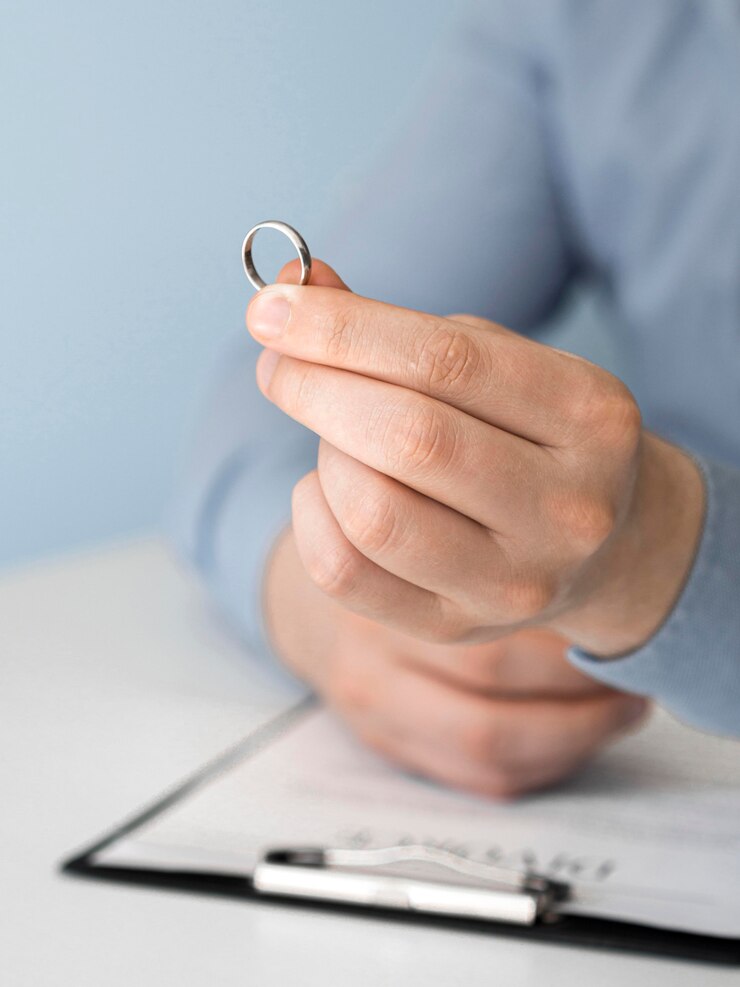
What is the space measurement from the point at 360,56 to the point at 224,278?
0.31m

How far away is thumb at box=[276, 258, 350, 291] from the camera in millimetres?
254

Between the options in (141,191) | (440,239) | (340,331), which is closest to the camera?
(340,331)

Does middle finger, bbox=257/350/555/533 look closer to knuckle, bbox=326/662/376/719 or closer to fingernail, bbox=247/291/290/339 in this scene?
fingernail, bbox=247/291/290/339

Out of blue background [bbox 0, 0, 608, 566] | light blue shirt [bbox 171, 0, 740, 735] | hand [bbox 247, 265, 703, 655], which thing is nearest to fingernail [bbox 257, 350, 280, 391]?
hand [bbox 247, 265, 703, 655]

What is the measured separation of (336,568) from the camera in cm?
27

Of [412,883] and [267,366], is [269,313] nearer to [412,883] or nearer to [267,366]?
[267,366]

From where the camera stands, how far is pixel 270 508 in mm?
540

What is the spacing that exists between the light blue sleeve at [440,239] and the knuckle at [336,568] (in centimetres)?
28

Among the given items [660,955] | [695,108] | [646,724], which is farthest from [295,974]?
[695,108]

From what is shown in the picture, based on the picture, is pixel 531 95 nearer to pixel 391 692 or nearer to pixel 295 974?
pixel 391 692

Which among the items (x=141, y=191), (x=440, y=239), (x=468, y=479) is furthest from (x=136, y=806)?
(x=141, y=191)

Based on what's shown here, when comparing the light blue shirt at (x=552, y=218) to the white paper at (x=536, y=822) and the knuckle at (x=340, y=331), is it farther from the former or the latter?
the knuckle at (x=340, y=331)

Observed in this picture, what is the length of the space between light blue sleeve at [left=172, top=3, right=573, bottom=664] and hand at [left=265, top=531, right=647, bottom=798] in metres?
0.14

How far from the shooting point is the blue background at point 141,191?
60 cm
